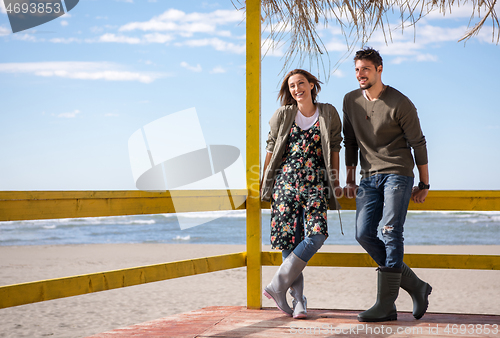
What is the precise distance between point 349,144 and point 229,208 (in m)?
0.82

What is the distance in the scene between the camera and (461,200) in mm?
2457

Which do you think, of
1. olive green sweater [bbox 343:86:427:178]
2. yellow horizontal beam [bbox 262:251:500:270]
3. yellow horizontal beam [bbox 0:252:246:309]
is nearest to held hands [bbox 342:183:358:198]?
olive green sweater [bbox 343:86:427:178]

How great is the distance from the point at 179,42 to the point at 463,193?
24777 mm

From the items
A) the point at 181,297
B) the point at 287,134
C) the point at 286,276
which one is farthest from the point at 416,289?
the point at 181,297

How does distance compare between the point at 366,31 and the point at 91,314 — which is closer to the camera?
the point at 366,31

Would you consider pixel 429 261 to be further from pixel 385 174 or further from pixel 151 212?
pixel 151 212

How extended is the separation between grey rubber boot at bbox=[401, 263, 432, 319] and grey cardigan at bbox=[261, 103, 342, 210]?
0.53 m

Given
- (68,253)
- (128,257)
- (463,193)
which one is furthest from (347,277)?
(68,253)

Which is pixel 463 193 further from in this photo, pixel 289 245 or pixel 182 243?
pixel 182 243

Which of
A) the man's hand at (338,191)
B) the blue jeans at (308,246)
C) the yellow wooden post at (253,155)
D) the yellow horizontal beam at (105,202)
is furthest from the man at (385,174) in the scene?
the yellow horizontal beam at (105,202)

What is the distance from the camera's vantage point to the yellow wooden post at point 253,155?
2580mm

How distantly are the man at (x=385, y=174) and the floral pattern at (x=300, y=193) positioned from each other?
23cm

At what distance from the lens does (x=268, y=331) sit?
2111mm

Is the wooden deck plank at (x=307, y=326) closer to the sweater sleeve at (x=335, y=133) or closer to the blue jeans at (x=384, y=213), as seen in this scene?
the blue jeans at (x=384, y=213)
